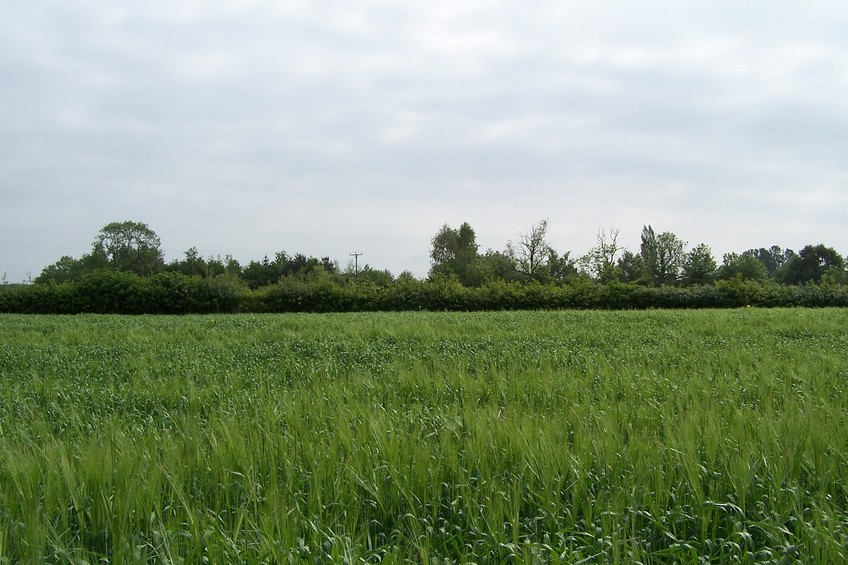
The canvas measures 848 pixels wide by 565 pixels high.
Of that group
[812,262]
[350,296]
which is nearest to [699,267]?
[812,262]

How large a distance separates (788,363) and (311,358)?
22.6 feet

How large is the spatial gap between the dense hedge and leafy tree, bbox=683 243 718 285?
38843 mm

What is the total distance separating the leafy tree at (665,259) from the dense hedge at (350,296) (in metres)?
40.7

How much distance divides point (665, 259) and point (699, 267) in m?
6.73

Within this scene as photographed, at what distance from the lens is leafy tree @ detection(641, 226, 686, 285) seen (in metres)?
76.4

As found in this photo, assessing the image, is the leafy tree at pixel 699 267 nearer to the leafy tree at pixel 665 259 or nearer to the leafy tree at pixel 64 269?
the leafy tree at pixel 665 259

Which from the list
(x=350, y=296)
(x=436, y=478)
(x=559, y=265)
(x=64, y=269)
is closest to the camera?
(x=436, y=478)

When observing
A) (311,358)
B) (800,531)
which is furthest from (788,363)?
(311,358)

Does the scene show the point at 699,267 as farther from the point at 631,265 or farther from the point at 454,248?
the point at 454,248

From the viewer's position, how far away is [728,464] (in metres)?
3.03

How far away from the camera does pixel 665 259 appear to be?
265 ft

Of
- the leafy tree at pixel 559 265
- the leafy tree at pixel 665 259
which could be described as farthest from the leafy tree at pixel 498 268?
the leafy tree at pixel 665 259

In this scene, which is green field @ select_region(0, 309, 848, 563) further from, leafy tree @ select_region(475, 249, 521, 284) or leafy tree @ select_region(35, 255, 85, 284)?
leafy tree @ select_region(35, 255, 85, 284)

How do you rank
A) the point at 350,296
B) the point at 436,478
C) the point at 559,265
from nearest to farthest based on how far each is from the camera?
the point at 436,478, the point at 350,296, the point at 559,265
